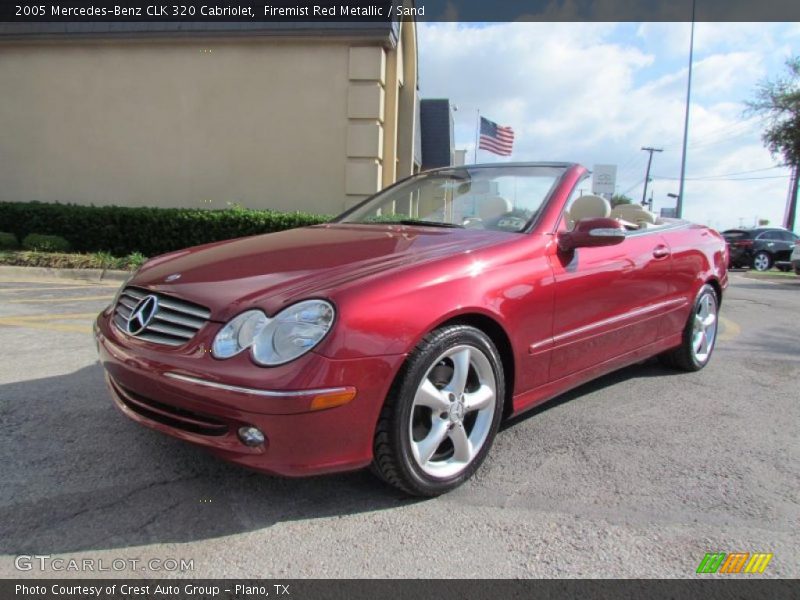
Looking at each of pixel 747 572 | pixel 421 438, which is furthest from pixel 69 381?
pixel 747 572

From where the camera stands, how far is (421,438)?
2459mm

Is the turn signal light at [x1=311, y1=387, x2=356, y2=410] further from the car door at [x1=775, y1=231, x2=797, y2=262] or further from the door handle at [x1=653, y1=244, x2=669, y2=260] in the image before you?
the car door at [x1=775, y1=231, x2=797, y2=262]

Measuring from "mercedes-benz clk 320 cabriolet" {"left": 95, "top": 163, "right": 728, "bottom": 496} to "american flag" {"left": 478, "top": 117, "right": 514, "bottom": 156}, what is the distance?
16220 mm

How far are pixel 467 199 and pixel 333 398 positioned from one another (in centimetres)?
196

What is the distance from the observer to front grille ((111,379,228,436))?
6.98 ft

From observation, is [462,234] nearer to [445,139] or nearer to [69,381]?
[69,381]

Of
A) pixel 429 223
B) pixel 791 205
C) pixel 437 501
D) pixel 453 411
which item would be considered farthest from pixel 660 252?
pixel 791 205

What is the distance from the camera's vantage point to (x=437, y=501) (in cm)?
242

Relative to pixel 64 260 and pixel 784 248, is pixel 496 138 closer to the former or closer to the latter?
pixel 784 248

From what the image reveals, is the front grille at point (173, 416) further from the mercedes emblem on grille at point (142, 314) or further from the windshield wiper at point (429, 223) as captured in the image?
the windshield wiper at point (429, 223)
